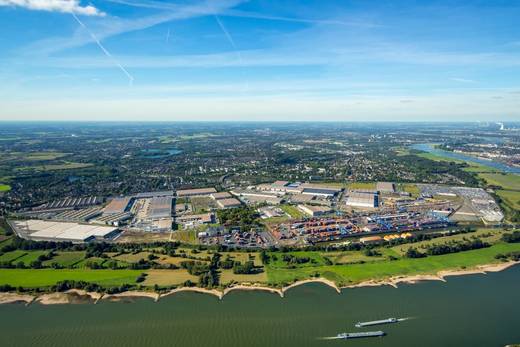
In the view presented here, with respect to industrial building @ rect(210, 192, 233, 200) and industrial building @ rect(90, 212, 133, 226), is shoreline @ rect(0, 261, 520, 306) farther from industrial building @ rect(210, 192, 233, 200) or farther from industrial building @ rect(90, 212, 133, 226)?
industrial building @ rect(210, 192, 233, 200)

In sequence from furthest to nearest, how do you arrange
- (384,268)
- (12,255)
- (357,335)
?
(12,255), (384,268), (357,335)

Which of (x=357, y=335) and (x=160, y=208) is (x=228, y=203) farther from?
(x=357, y=335)

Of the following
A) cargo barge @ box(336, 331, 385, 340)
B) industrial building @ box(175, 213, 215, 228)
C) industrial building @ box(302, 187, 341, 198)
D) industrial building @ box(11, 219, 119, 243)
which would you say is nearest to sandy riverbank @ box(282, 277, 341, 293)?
cargo barge @ box(336, 331, 385, 340)

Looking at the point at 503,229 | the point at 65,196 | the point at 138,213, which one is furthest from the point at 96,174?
the point at 503,229

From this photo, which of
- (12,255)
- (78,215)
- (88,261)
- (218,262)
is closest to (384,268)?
(218,262)

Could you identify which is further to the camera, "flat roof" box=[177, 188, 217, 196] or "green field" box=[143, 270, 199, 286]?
"flat roof" box=[177, 188, 217, 196]

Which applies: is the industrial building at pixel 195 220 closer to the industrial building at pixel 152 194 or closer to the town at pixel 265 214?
the town at pixel 265 214

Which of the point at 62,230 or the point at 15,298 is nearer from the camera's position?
the point at 15,298
